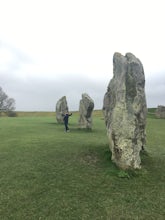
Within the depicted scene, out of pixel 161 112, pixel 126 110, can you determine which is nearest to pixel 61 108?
pixel 161 112

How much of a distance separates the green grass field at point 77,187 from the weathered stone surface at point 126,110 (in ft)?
2.64

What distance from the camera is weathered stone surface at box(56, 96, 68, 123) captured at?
122ft

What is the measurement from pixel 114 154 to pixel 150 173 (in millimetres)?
1923

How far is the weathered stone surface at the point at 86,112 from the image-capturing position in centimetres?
2956

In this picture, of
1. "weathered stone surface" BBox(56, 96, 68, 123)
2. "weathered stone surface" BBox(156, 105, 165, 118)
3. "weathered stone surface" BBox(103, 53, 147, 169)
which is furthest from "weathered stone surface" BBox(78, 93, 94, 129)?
"weathered stone surface" BBox(156, 105, 165, 118)

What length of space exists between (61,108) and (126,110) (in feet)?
79.2

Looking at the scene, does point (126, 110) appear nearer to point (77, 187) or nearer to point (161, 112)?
point (77, 187)

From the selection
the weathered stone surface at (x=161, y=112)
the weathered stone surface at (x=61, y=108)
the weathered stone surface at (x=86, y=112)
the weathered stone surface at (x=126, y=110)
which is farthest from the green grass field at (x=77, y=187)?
the weathered stone surface at (x=161, y=112)

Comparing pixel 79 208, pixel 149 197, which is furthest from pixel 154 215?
pixel 79 208

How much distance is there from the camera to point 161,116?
50.3 m

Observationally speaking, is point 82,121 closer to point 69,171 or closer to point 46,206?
point 69,171

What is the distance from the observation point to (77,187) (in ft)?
37.9

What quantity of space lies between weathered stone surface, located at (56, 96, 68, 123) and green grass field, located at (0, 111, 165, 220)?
66.9ft

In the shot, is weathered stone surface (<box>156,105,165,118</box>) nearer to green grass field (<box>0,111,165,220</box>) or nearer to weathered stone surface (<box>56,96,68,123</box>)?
weathered stone surface (<box>56,96,68,123</box>)
